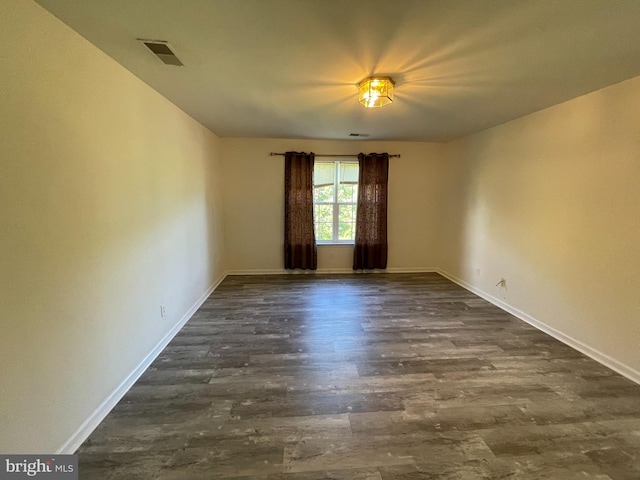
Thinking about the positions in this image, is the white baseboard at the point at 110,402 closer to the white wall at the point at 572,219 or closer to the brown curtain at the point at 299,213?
the brown curtain at the point at 299,213

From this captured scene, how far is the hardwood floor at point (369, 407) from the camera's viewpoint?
5.12 ft

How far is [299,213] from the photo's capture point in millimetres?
5129

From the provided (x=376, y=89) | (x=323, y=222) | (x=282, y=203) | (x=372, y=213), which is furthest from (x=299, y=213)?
(x=376, y=89)

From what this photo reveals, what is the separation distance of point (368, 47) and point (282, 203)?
11.6 feet

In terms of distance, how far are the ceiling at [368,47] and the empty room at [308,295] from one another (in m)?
0.02

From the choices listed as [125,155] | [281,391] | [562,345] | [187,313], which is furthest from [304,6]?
[562,345]

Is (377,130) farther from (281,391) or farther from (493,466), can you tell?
(493,466)

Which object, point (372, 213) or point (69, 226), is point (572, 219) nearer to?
point (372, 213)

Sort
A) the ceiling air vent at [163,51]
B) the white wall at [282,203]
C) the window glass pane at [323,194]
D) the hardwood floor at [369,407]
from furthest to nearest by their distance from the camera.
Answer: the window glass pane at [323,194] < the white wall at [282,203] < the ceiling air vent at [163,51] < the hardwood floor at [369,407]

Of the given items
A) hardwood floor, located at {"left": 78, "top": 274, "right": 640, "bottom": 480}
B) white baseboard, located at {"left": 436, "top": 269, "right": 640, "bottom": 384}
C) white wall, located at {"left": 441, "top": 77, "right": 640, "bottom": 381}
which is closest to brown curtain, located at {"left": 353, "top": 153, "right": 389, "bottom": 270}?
white wall, located at {"left": 441, "top": 77, "right": 640, "bottom": 381}

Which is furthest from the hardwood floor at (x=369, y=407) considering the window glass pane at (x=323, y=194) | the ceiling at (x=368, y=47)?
the window glass pane at (x=323, y=194)

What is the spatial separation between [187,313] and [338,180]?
10.8 feet

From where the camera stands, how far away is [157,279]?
2664mm

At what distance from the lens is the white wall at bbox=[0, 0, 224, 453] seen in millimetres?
1287
